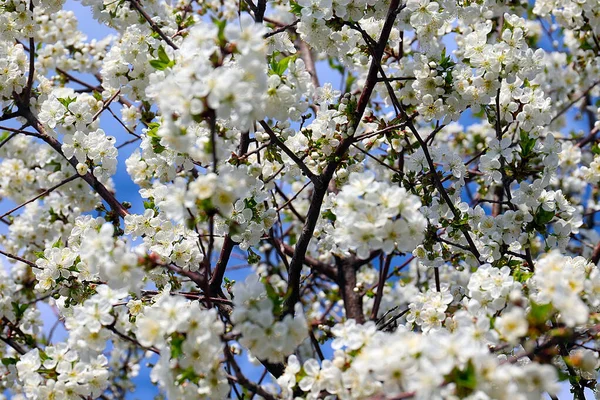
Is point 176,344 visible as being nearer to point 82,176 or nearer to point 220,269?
point 220,269

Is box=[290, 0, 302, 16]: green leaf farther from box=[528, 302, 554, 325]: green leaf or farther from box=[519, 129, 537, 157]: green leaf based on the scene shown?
box=[528, 302, 554, 325]: green leaf

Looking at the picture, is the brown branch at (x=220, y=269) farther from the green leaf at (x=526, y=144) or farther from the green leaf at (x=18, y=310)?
the green leaf at (x=18, y=310)

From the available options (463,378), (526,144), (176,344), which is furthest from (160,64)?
(526,144)

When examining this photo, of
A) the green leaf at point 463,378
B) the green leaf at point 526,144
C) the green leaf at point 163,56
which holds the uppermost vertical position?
the green leaf at point 526,144

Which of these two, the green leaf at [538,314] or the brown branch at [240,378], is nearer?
the green leaf at [538,314]

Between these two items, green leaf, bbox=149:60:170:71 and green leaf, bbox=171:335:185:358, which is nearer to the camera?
green leaf, bbox=171:335:185:358

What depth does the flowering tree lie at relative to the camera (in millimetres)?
2225

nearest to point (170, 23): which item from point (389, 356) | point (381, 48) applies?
point (381, 48)

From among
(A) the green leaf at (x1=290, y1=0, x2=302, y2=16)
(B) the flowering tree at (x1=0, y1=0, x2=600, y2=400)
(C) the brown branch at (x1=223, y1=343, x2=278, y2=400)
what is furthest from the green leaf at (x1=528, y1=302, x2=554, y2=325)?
(A) the green leaf at (x1=290, y1=0, x2=302, y2=16)

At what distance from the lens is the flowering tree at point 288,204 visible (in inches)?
87.6

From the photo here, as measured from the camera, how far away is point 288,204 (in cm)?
421

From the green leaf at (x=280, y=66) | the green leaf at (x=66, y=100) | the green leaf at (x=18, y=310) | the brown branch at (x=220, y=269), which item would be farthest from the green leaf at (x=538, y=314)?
the green leaf at (x=18, y=310)

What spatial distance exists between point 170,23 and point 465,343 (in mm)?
3681

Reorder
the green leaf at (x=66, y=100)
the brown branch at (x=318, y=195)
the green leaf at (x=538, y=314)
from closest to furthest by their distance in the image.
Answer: the green leaf at (x=538, y=314), the brown branch at (x=318, y=195), the green leaf at (x=66, y=100)
